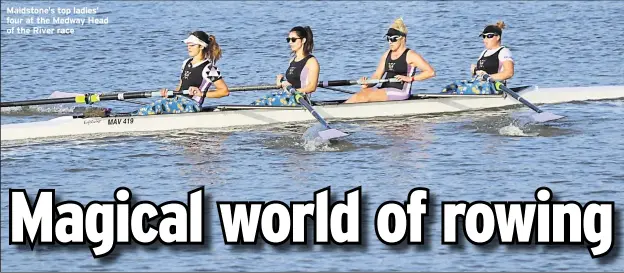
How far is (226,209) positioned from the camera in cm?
2136

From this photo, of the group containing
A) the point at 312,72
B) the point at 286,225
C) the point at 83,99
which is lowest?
the point at 286,225

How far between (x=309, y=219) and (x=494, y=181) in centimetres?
392

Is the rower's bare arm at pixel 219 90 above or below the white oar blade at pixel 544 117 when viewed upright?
above

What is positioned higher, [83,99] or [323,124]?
[83,99]

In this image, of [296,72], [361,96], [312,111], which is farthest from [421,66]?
[312,111]

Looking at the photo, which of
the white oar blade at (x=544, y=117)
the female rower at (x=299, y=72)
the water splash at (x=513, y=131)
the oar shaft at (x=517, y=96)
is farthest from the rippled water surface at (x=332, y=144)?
the female rower at (x=299, y=72)

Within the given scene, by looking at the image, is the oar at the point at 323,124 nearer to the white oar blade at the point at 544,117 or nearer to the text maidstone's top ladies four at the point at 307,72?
the text maidstone's top ladies four at the point at 307,72

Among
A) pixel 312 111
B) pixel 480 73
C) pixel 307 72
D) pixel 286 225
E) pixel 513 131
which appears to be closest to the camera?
pixel 286 225

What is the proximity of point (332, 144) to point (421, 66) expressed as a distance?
3.04 meters

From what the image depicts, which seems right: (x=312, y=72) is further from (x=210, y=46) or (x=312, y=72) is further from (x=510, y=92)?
(x=510, y=92)

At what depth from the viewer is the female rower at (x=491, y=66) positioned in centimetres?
2902

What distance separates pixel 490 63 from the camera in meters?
29.2

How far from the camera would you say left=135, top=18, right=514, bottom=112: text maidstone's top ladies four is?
2712 centimetres

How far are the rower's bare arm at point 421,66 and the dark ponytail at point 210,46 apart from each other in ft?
12.0
